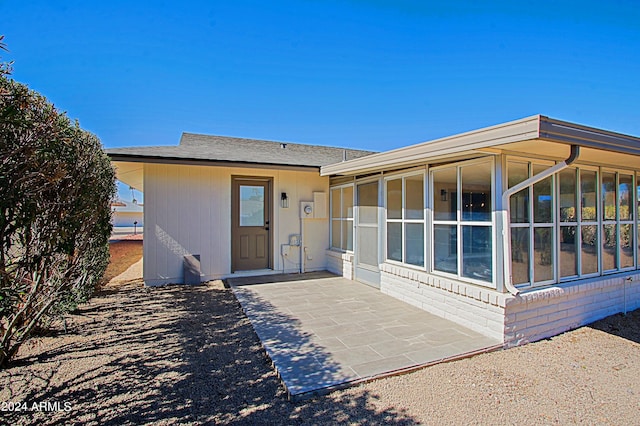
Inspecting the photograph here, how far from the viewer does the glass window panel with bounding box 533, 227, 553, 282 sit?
3900 millimetres

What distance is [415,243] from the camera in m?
5.14

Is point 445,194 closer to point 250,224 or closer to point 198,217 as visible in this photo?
point 250,224

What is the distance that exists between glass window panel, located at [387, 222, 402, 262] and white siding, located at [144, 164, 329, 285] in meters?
2.76

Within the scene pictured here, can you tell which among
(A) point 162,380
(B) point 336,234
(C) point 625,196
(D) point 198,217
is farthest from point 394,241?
(D) point 198,217

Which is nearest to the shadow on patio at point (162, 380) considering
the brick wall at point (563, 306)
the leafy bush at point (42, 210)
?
the leafy bush at point (42, 210)

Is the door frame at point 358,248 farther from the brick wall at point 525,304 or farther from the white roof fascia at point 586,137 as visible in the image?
the white roof fascia at point 586,137

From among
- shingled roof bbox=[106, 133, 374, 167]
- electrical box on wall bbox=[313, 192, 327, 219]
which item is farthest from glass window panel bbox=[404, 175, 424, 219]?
electrical box on wall bbox=[313, 192, 327, 219]

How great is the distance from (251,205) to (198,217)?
1.32 meters

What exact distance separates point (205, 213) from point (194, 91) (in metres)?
5.40

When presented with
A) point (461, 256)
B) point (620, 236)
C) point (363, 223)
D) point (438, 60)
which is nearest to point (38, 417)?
point (461, 256)

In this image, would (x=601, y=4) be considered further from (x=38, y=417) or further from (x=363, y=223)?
(x=38, y=417)

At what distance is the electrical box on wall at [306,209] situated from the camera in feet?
25.2

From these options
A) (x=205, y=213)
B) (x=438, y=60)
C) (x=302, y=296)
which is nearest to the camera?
(x=302, y=296)

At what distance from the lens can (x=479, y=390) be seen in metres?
2.66
